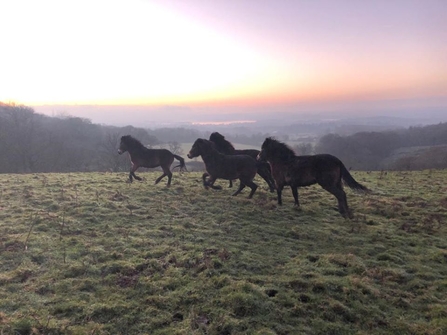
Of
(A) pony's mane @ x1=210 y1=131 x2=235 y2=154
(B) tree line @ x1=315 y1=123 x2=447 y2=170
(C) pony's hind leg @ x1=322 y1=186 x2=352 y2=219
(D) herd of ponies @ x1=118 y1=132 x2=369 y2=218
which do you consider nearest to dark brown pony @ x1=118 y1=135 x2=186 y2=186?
(D) herd of ponies @ x1=118 y1=132 x2=369 y2=218

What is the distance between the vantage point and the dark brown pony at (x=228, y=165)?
10.1m

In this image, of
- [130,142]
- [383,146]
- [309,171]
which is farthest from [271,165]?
[383,146]

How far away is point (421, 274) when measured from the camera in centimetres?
507

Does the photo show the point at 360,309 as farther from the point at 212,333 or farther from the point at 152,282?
the point at 152,282

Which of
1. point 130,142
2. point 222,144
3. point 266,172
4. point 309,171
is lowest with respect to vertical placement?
point 266,172

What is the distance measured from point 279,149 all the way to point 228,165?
1.90m

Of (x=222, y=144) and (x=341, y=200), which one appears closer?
(x=341, y=200)

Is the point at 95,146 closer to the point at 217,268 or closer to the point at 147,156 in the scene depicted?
the point at 147,156

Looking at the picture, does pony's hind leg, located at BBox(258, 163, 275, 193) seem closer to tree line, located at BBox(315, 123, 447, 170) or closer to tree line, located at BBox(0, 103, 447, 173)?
tree line, located at BBox(0, 103, 447, 173)

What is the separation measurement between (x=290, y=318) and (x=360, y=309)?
1.04 m

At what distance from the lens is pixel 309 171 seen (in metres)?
8.52

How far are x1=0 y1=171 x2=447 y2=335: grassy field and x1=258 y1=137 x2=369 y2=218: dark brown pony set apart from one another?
0.80 meters

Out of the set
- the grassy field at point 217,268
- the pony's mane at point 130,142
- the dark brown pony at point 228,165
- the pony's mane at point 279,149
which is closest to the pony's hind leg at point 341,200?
the grassy field at point 217,268

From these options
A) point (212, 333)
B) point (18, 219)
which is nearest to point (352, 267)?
point (212, 333)
